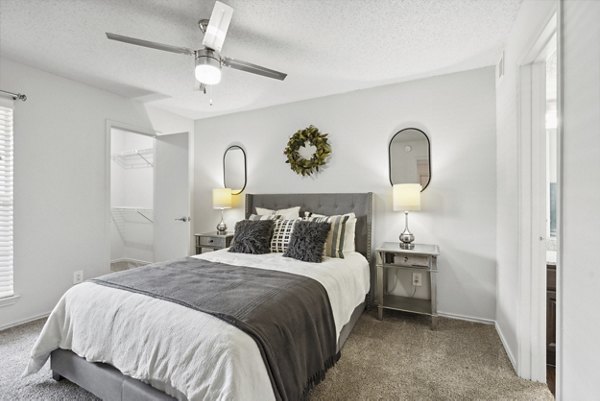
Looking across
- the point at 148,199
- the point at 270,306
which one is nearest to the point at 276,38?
the point at 270,306

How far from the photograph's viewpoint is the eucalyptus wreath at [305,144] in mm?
3434

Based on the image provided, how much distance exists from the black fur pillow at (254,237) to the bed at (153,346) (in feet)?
2.05

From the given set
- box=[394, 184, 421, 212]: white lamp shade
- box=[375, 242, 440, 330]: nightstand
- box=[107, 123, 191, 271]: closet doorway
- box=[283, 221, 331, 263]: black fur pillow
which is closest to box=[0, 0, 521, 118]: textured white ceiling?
box=[107, 123, 191, 271]: closet doorway

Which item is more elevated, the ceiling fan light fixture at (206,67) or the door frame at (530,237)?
the ceiling fan light fixture at (206,67)

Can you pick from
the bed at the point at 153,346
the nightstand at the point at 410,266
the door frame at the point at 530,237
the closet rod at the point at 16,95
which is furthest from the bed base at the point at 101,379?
the closet rod at the point at 16,95

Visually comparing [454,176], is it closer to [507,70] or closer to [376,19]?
[507,70]

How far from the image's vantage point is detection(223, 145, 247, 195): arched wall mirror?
4.11 metres

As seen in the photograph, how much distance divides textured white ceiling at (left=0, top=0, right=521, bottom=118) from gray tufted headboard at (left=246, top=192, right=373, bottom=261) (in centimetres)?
130

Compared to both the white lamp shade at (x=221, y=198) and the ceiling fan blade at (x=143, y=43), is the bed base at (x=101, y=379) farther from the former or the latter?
the white lamp shade at (x=221, y=198)

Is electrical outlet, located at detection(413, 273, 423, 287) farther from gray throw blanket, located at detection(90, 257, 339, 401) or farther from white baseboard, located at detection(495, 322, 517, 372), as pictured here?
gray throw blanket, located at detection(90, 257, 339, 401)

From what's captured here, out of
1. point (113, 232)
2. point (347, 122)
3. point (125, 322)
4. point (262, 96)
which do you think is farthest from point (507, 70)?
point (113, 232)

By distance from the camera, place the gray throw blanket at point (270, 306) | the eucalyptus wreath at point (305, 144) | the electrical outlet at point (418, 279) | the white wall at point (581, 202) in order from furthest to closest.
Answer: the eucalyptus wreath at point (305, 144)
the electrical outlet at point (418, 279)
the gray throw blanket at point (270, 306)
the white wall at point (581, 202)

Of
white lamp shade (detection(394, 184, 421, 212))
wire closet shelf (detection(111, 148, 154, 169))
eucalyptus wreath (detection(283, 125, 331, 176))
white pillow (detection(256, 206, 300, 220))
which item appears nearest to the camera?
white lamp shade (detection(394, 184, 421, 212))

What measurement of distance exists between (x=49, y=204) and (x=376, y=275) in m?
3.61
